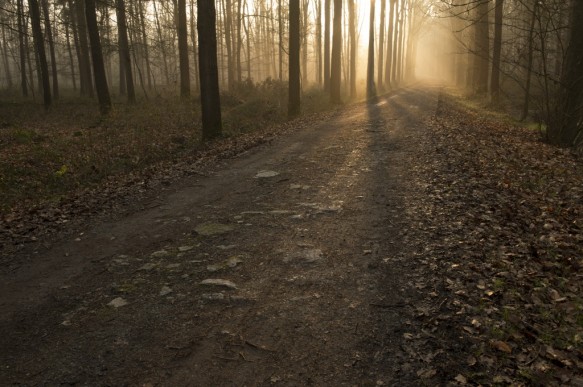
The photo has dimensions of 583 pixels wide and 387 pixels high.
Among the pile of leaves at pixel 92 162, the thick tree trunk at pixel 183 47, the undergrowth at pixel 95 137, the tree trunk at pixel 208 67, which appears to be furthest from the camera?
the thick tree trunk at pixel 183 47

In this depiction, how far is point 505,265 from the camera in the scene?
4.84m

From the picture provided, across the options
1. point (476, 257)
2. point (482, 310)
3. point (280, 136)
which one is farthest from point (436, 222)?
point (280, 136)

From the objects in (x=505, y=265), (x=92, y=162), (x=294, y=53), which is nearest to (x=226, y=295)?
(x=505, y=265)

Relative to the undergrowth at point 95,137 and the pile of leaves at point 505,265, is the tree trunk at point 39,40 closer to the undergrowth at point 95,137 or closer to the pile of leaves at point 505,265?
the undergrowth at point 95,137

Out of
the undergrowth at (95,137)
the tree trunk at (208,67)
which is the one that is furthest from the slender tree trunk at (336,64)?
the tree trunk at (208,67)

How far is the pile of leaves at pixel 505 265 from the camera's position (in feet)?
11.1

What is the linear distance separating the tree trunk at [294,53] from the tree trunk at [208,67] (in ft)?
18.7

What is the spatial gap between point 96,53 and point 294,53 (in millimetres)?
A: 8586

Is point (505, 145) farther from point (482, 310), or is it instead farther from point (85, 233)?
point (85, 233)

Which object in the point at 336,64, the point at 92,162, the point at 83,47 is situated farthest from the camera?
the point at 83,47

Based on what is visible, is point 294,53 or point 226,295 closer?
point 226,295

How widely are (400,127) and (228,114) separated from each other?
7.82 m

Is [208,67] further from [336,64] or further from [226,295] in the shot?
[336,64]

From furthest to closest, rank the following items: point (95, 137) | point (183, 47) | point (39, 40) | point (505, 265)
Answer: point (183, 47) → point (39, 40) → point (95, 137) → point (505, 265)
